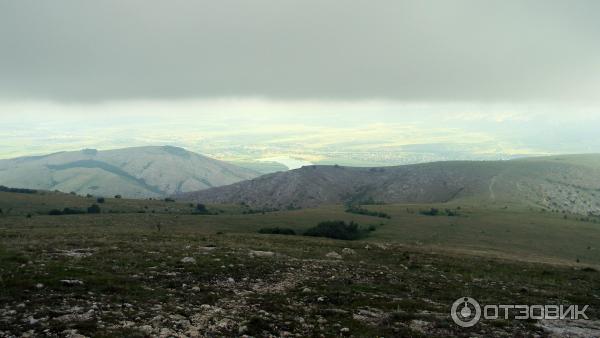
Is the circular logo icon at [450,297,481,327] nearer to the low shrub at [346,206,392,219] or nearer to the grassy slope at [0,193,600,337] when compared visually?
the grassy slope at [0,193,600,337]

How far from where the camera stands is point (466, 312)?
19.2 metres

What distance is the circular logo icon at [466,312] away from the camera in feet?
58.1

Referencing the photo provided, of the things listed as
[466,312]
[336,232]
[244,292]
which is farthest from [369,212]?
[244,292]

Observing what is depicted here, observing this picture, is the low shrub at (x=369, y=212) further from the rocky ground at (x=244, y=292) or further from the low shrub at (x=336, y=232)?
the rocky ground at (x=244, y=292)

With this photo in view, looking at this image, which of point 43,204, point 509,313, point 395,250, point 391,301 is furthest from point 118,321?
point 43,204

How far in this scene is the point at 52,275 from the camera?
19.2 m

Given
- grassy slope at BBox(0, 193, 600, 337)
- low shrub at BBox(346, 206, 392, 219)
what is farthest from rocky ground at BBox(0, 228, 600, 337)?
low shrub at BBox(346, 206, 392, 219)

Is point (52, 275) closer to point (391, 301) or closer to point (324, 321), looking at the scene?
point (324, 321)

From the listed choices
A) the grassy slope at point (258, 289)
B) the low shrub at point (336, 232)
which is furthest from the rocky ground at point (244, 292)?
the low shrub at point (336, 232)

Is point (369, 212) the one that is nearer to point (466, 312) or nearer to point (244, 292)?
point (466, 312)

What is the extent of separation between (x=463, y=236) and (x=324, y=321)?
68.8 metres

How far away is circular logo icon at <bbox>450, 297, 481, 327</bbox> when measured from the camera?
58.1 feet

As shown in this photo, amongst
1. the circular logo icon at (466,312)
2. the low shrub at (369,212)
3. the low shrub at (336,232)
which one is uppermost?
the circular logo icon at (466,312)

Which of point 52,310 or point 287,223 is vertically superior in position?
point 52,310
